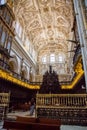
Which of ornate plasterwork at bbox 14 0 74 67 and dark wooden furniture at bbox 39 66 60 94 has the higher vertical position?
ornate plasterwork at bbox 14 0 74 67

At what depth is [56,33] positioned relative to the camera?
27.4m

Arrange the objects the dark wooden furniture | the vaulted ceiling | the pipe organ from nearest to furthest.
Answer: the pipe organ
the dark wooden furniture
the vaulted ceiling

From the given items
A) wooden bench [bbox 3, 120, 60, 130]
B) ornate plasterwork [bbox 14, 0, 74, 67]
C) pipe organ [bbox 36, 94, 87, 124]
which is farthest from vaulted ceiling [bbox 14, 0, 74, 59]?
Answer: wooden bench [bbox 3, 120, 60, 130]

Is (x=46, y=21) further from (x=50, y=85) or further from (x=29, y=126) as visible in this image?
(x=29, y=126)

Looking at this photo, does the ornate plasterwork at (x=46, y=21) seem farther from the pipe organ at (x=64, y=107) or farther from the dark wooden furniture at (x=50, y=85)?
the pipe organ at (x=64, y=107)

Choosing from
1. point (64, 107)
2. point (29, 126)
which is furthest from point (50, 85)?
point (29, 126)

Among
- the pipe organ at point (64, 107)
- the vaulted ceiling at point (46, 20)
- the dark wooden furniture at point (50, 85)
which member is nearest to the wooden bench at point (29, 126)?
the pipe organ at point (64, 107)

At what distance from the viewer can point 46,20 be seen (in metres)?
23.3

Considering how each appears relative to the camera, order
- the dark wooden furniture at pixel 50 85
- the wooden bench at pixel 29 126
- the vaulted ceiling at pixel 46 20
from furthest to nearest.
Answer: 1. the vaulted ceiling at pixel 46 20
2. the dark wooden furniture at pixel 50 85
3. the wooden bench at pixel 29 126

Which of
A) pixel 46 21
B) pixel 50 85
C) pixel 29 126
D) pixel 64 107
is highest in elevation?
pixel 46 21

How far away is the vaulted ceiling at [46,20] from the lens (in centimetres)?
1944

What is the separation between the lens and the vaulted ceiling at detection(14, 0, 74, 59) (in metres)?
19.4

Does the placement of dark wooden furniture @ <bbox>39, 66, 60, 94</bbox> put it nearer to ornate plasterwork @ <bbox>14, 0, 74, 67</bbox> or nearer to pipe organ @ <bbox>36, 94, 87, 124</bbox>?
pipe organ @ <bbox>36, 94, 87, 124</bbox>

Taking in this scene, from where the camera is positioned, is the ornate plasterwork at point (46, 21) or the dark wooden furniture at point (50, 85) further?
the ornate plasterwork at point (46, 21)
